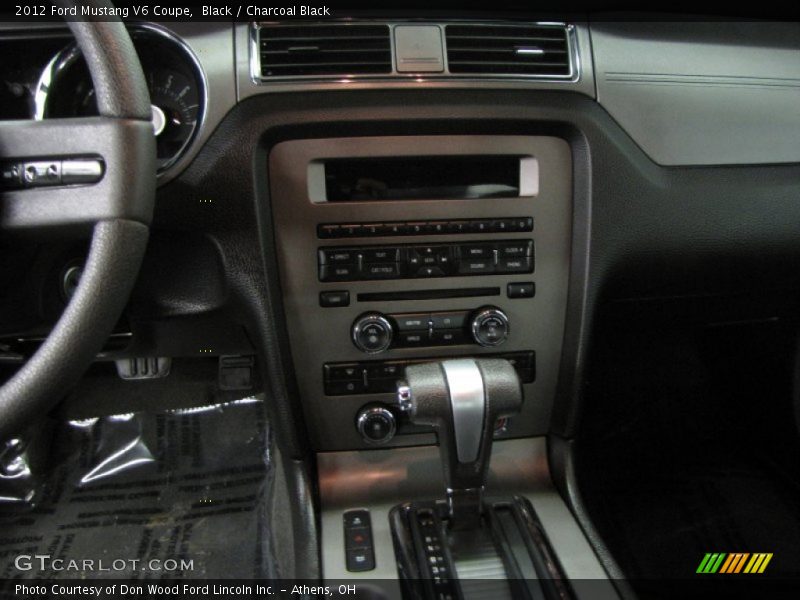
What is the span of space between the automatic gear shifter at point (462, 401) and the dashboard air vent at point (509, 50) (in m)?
0.44

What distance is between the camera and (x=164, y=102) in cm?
99

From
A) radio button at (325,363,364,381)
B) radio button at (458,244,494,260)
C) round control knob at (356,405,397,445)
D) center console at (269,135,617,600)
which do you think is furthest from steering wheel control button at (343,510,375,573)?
radio button at (458,244,494,260)

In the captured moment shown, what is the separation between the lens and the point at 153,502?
1397 mm

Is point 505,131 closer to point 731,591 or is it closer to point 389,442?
point 389,442

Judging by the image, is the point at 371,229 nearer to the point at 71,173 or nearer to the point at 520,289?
the point at 520,289

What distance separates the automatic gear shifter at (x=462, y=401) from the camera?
91 centimetres

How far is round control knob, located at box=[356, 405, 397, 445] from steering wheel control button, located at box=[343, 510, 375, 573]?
0.41 ft

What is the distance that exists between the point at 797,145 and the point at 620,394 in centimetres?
66

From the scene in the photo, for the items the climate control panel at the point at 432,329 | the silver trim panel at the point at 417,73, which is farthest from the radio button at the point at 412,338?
the silver trim panel at the point at 417,73

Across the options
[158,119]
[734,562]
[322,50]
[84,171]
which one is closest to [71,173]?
[84,171]

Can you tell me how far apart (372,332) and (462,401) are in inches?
8.6

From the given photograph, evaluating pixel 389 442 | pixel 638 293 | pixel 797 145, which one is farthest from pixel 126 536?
pixel 797 145

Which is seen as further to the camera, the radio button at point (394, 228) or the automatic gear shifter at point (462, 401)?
the radio button at point (394, 228)

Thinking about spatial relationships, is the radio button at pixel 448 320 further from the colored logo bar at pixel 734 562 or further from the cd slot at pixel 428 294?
the colored logo bar at pixel 734 562
